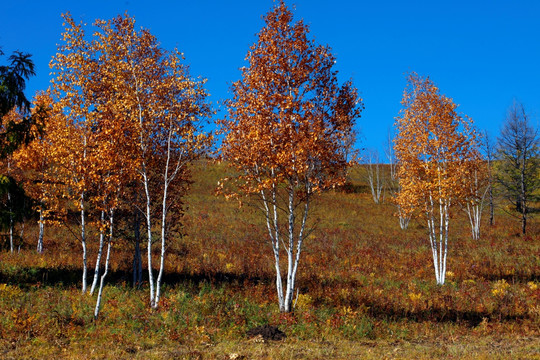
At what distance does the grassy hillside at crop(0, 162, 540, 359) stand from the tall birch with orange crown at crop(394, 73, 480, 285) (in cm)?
445

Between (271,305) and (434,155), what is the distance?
1316 centimetres

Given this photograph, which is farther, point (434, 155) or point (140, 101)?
point (434, 155)

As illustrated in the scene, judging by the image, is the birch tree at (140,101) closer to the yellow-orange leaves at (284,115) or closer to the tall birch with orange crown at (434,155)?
the yellow-orange leaves at (284,115)

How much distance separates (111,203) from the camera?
15.5m

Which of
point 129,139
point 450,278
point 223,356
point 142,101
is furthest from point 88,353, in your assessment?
point 450,278

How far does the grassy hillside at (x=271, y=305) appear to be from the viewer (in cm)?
1121

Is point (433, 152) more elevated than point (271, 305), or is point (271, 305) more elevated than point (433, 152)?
point (433, 152)

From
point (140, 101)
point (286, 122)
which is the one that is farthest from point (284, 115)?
point (140, 101)

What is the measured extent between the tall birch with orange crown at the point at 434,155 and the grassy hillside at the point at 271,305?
14.6 ft

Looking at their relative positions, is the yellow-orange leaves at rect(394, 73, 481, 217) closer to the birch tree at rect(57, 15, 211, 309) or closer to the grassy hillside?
the grassy hillside

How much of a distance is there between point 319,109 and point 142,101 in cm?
726

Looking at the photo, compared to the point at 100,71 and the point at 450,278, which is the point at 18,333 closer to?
the point at 100,71

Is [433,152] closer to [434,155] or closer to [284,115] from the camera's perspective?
[434,155]

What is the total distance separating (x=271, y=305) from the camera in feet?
51.2
